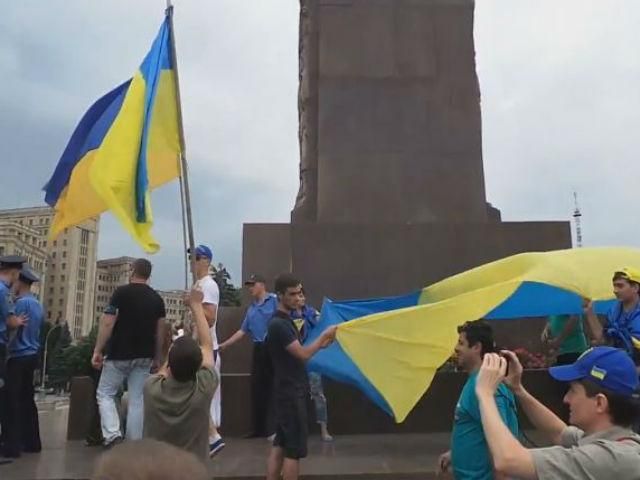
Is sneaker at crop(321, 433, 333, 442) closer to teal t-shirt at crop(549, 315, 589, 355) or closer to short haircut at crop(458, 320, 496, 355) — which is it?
teal t-shirt at crop(549, 315, 589, 355)

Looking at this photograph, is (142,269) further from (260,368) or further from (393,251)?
(393,251)

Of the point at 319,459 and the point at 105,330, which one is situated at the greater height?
the point at 105,330

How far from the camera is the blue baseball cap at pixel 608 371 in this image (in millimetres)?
2389

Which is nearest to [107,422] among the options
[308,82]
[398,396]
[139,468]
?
[398,396]

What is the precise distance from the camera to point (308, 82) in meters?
11.7

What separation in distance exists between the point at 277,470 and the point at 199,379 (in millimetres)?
1291

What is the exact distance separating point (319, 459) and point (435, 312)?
1.90 m

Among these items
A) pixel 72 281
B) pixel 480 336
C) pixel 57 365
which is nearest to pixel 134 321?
pixel 480 336

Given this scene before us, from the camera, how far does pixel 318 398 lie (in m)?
7.33

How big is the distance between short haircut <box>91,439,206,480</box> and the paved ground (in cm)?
438

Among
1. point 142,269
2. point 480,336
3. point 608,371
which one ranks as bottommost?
point 608,371

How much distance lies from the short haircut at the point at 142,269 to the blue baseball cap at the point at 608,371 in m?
4.33

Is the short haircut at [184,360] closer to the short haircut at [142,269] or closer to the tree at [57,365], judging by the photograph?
the short haircut at [142,269]

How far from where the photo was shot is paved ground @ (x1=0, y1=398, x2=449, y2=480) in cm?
547
